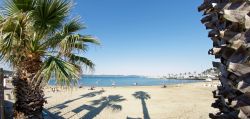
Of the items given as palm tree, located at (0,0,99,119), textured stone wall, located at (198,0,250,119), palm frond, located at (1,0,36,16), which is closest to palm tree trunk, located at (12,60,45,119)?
palm tree, located at (0,0,99,119)

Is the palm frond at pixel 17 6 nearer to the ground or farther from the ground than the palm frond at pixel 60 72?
farther from the ground

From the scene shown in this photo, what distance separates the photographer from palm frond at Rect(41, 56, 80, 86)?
6699 millimetres

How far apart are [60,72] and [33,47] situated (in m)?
1.30

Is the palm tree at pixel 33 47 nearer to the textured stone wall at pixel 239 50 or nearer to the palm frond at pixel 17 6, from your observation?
the palm frond at pixel 17 6

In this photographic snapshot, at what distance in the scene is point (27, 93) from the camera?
7340mm

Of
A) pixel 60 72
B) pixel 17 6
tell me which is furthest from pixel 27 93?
pixel 17 6

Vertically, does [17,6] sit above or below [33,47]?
above

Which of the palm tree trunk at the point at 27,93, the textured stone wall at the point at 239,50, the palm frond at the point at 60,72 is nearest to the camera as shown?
the textured stone wall at the point at 239,50

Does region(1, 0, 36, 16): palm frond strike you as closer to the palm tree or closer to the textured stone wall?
the palm tree

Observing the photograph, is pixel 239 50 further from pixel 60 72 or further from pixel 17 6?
pixel 17 6

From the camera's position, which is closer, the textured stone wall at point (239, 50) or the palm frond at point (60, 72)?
the textured stone wall at point (239, 50)

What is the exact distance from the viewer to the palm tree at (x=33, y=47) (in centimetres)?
712

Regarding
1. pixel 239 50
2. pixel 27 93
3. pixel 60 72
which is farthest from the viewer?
pixel 27 93

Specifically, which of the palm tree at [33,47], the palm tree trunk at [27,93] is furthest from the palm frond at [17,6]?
the palm tree trunk at [27,93]
